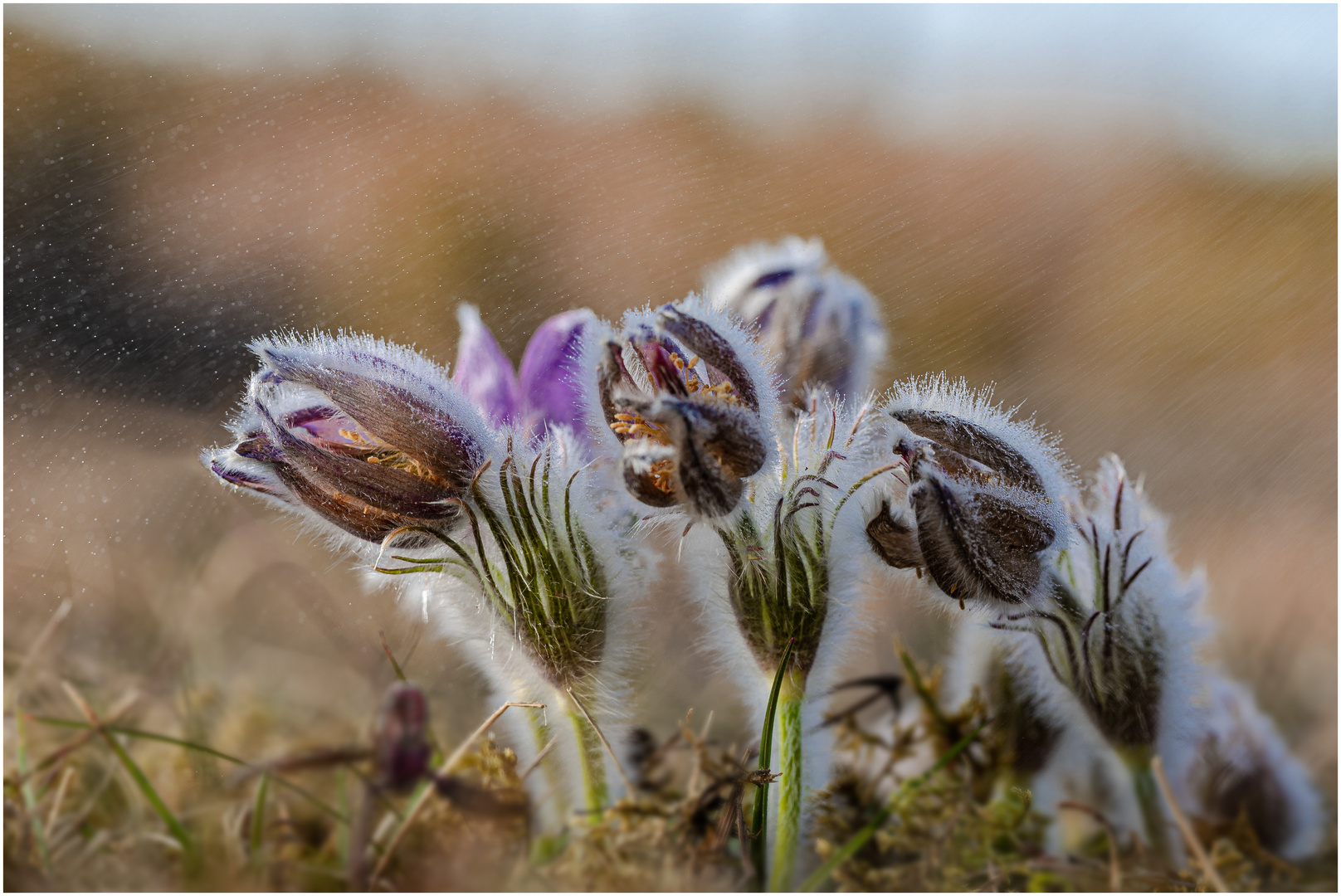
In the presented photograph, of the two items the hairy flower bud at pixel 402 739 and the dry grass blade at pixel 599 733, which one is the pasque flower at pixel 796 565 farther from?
the hairy flower bud at pixel 402 739

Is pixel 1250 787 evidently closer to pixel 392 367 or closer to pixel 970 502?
pixel 970 502

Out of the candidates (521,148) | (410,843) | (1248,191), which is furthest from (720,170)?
(410,843)

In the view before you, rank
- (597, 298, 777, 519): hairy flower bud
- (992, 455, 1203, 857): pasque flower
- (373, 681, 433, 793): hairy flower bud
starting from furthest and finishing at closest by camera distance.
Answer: (373, 681, 433, 793): hairy flower bud
(992, 455, 1203, 857): pasque flower
(597, 298, 777, 519): hairy flower bud

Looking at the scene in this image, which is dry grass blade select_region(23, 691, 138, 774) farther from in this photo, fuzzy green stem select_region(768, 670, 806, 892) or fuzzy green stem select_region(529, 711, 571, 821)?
fuzzy green stem select_region(768, 670, 806, 892)

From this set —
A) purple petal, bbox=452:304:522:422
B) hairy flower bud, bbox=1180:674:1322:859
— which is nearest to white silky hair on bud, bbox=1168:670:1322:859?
hairy flower bud, bbox=1180:674:1322:859

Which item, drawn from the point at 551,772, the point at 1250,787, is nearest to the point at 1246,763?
the point at 1250,787
